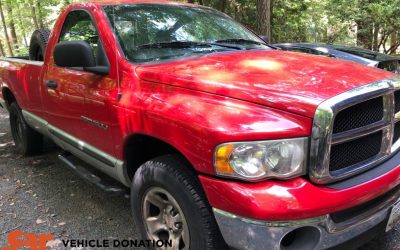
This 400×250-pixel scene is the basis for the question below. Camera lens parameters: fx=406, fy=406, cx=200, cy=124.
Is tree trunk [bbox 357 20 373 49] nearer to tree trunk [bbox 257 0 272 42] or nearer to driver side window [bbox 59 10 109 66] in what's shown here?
tree trunk [bbox 257 0 272 42]

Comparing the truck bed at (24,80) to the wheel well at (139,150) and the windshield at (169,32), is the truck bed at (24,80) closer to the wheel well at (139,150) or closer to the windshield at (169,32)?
the windshield at (169,32)

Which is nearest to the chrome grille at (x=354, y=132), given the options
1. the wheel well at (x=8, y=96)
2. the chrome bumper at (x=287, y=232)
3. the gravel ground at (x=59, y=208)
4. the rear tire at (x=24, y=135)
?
the chrome bumper at (x=287, y=232)

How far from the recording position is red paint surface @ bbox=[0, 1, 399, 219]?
209cm

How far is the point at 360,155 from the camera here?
2.38 metres

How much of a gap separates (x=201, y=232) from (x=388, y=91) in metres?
1.40

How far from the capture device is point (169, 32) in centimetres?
345

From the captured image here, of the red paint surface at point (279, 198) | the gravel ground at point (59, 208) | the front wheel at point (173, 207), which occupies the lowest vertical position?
the gravel ground at point (59, 208)

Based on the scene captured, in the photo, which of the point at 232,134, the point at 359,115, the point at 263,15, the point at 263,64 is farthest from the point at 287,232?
the point at 263,15

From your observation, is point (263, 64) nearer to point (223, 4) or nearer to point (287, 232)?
point (287, 232)

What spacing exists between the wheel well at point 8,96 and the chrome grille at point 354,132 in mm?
4820

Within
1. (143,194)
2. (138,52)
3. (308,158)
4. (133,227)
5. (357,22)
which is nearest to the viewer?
(308,158)

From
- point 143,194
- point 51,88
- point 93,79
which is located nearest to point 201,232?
point 143,194

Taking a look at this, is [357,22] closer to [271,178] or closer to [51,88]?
[51,88]

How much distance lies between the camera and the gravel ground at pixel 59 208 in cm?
348
